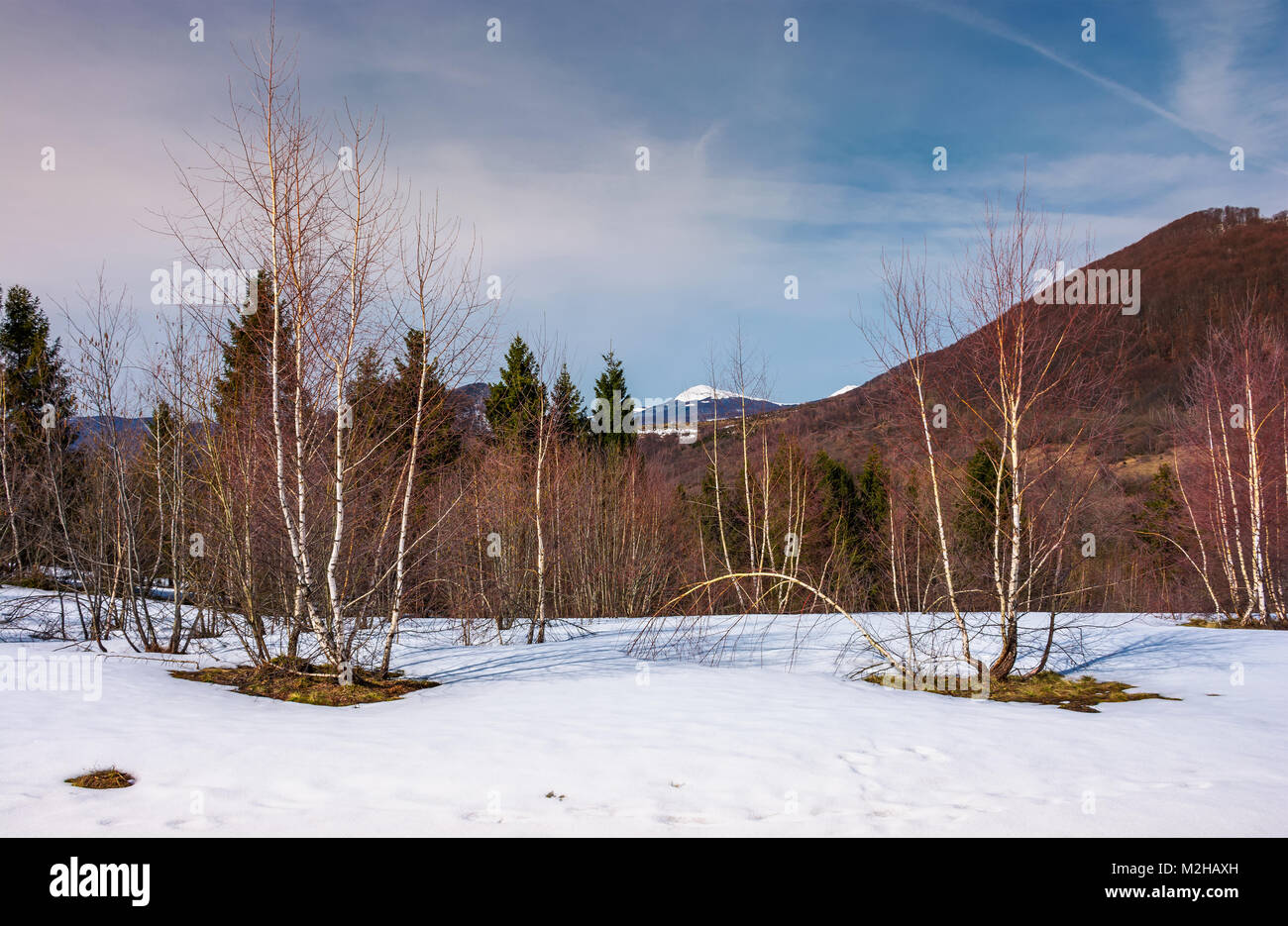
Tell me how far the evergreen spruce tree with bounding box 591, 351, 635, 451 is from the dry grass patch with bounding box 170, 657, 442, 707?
2500 centimetres

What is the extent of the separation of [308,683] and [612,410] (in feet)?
92.1

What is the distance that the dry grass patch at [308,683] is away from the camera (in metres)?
8.24

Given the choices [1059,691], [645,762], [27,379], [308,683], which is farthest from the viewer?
[27,379]

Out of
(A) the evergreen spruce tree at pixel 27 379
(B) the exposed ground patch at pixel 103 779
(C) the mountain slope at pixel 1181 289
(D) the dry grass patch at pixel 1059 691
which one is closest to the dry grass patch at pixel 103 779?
(B) the exposed ground patch at pixel 103 779

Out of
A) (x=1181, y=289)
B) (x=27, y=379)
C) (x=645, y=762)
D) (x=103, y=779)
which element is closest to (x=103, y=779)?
(x=103, y=779)

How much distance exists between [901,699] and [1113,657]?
506 cm

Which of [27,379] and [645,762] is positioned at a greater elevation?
[27,379]

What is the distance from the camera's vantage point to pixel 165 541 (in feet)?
48.4

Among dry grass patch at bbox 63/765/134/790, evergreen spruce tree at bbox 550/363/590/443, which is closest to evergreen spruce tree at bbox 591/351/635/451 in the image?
evergreen spruce tree at bbox 550/363/590/443

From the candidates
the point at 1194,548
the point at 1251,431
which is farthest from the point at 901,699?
the point at 1194,548

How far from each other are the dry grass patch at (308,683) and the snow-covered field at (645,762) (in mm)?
449

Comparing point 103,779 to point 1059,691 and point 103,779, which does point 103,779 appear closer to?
point 103,779

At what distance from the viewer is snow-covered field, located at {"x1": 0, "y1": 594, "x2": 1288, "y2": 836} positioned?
453cm

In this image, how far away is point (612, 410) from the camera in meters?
36.1
